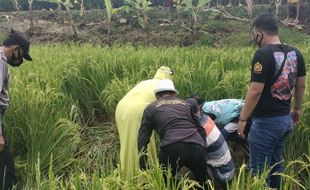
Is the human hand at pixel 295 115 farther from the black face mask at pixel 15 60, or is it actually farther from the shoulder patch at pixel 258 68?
the black face mask at pixel 15 60

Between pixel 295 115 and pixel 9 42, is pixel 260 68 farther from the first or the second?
pixel 9 42

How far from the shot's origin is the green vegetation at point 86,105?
4.13 metres

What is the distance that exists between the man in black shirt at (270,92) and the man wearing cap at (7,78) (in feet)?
6.15

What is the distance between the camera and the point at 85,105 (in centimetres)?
559

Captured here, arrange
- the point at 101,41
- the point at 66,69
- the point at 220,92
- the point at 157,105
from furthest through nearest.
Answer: the point at 101,41 < the point at 66,69 < the point at 220,92 < the point at 157,105

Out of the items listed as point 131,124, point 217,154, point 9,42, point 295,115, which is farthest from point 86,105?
point 295,115

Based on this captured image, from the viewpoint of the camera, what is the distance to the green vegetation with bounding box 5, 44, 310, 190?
4133 millimetres

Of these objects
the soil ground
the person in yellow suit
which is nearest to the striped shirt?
the person in yellow suit

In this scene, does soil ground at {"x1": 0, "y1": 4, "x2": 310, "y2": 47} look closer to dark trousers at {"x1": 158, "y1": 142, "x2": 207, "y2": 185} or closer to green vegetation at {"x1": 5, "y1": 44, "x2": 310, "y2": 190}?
green vegetation at {"x1": 5, "y1": 44, "x2": 310, "y2": 190}

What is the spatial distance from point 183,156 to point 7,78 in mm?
1537

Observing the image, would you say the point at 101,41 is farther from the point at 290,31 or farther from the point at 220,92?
the point at 220,92

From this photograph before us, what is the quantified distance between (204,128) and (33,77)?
2566 mm

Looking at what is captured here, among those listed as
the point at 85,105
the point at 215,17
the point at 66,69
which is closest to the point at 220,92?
the point at 85,105

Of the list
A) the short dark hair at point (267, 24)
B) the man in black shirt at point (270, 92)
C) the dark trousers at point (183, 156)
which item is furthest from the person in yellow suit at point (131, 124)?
the short dark hair at point (267, 24)
